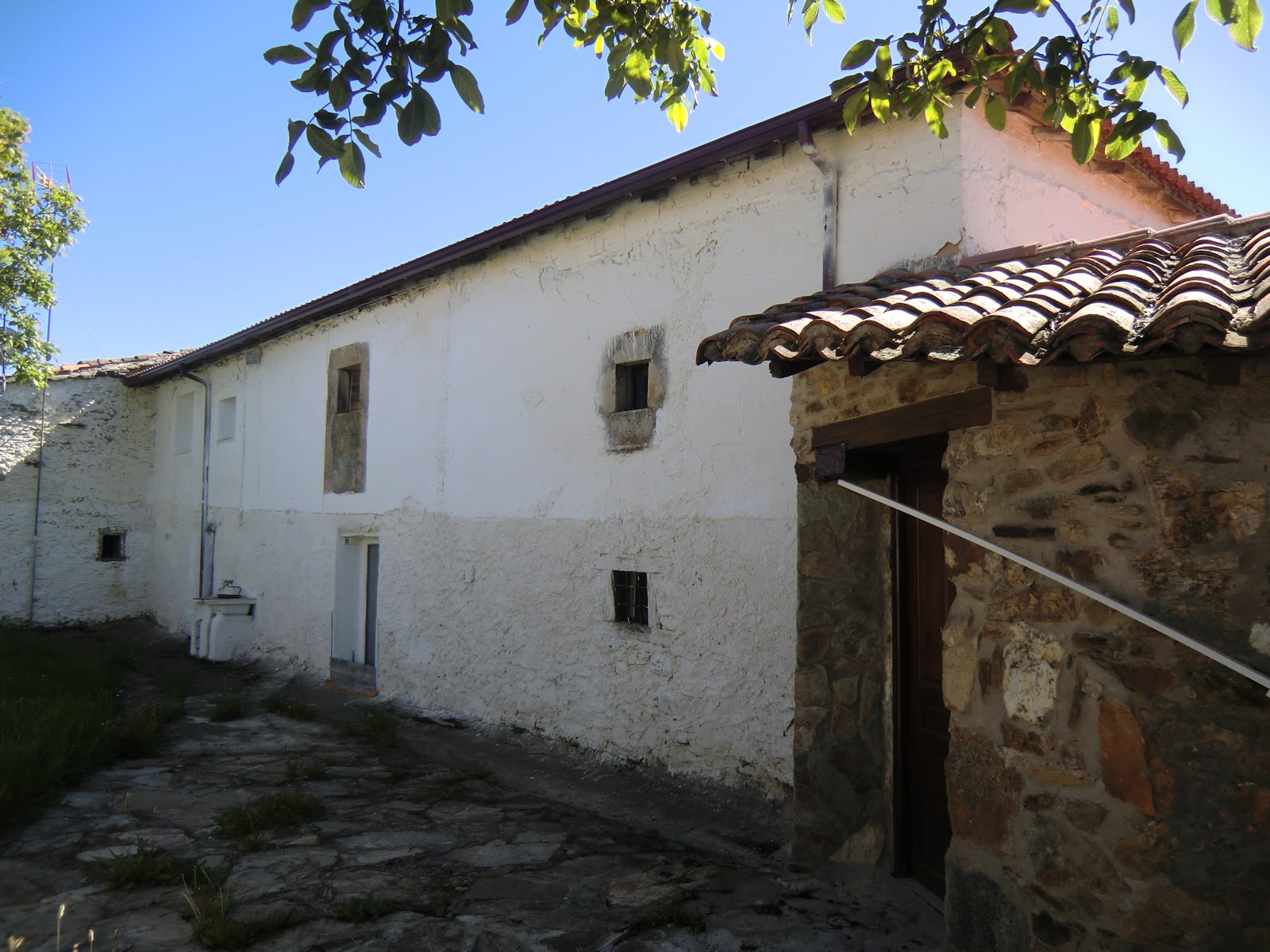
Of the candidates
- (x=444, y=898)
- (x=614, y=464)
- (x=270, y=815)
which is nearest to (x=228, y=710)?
(x=270, y=815)

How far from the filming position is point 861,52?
120 inches

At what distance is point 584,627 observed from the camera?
22.3 ft

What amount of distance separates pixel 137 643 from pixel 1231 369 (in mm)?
13622

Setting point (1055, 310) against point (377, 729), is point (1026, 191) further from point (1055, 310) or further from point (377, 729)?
point (377, 729)

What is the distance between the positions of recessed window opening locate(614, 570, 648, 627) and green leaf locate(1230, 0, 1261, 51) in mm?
4625

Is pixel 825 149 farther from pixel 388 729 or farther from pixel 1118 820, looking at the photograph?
pixel 388 729

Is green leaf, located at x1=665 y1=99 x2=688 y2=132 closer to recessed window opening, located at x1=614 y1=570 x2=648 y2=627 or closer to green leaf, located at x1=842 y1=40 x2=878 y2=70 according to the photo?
green leaf, located at x1=842 y1=40 x2=878 y2=70

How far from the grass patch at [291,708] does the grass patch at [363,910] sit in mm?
4572

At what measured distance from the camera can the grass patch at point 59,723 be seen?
536cm

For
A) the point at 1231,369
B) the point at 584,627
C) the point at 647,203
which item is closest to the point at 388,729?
the point at 584,627

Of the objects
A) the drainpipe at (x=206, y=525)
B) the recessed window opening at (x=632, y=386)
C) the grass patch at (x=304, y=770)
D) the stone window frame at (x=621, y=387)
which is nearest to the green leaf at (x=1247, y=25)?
the stone window frame at (x=621, y=387)

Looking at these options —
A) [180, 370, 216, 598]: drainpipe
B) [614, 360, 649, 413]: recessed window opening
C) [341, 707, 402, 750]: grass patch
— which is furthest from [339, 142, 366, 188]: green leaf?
[180, 370, 216, 598]: drainpipe

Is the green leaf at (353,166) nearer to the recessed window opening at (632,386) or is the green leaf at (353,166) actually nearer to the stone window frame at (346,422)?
the recessed window opening at (632,386)

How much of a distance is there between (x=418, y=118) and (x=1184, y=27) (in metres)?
2.20
